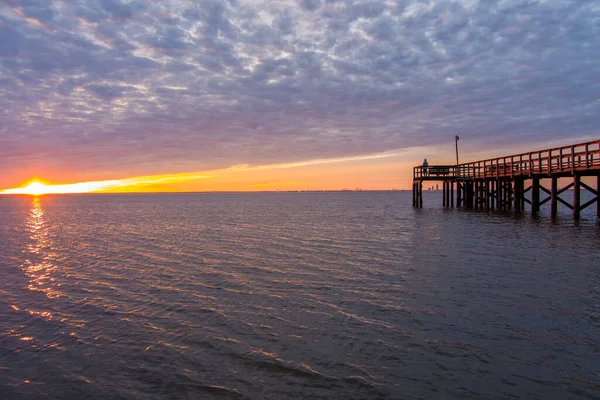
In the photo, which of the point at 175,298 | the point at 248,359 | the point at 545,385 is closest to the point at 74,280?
the point at 175,298

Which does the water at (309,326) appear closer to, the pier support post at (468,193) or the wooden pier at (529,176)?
the wooden pier at (529,176)

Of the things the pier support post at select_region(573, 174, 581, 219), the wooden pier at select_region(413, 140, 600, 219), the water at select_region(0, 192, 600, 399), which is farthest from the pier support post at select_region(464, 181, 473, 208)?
the water at select_region(0, 192, 600, 399)

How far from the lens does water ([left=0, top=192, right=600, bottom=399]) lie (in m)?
6.03

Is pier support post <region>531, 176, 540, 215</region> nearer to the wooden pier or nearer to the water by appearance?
the wooden pier

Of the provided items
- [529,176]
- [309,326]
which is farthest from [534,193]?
[309,326]

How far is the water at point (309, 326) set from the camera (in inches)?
237

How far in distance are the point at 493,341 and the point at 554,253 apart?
10973 mm

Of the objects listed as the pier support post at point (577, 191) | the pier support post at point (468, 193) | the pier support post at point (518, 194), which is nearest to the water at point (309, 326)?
the pier support post at point (577, 191)

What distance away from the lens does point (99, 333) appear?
834 cm

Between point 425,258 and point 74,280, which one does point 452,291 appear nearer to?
point 425,258

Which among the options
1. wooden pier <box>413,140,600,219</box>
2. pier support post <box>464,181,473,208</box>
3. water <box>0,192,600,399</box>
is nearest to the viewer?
water <box>0,192,600,399</box>

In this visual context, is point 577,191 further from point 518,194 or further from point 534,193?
point 518,194

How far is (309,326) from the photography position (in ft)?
27.5

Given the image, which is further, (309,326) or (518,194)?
(518,194)
